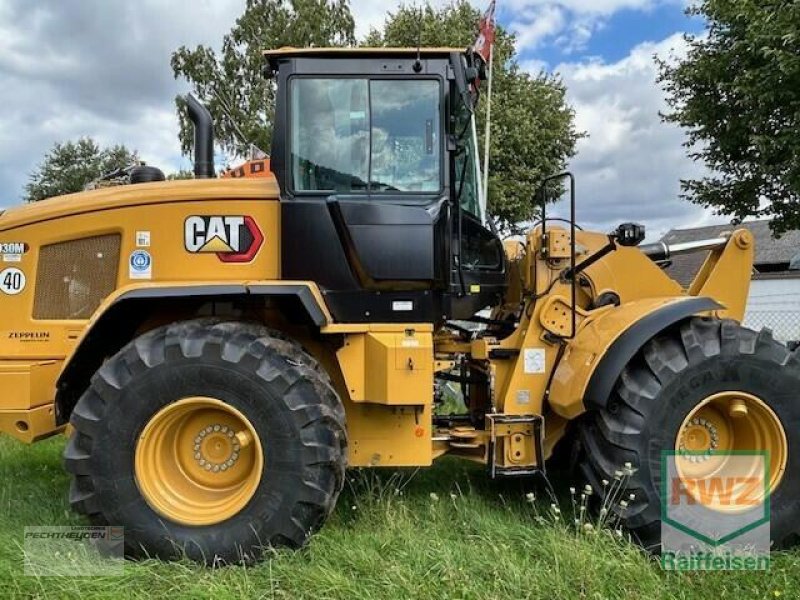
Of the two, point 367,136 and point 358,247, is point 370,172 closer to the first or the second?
point 367,136

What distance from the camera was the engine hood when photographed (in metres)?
3.82

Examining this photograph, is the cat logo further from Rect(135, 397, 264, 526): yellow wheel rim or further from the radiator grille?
Rect(135, 397, 264, 526): yellow wheel rim

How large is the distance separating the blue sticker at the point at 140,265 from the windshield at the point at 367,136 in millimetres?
982

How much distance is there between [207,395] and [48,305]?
4.60ft

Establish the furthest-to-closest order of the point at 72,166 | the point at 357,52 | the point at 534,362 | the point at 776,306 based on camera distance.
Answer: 1. the point at 72,166
2. the point at 776,306
3. the point at 534,362
4. the point at 357,52

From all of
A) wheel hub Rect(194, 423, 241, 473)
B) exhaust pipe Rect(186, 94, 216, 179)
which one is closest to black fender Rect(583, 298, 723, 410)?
wheel hub Rect(194, 423, 241, 473)

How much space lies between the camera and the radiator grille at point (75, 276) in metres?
3.97

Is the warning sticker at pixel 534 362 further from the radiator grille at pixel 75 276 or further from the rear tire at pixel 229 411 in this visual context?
the radiator grille at pixel 75 276

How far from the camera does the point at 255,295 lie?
3.63 metres

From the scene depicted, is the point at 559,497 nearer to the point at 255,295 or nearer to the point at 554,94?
the point at 255,295

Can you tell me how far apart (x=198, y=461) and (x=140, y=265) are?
1.18 m

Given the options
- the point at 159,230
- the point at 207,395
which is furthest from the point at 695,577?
the point at 159,230

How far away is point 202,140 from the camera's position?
14.8ft

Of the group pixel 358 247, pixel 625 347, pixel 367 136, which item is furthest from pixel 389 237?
pixel 625 347
